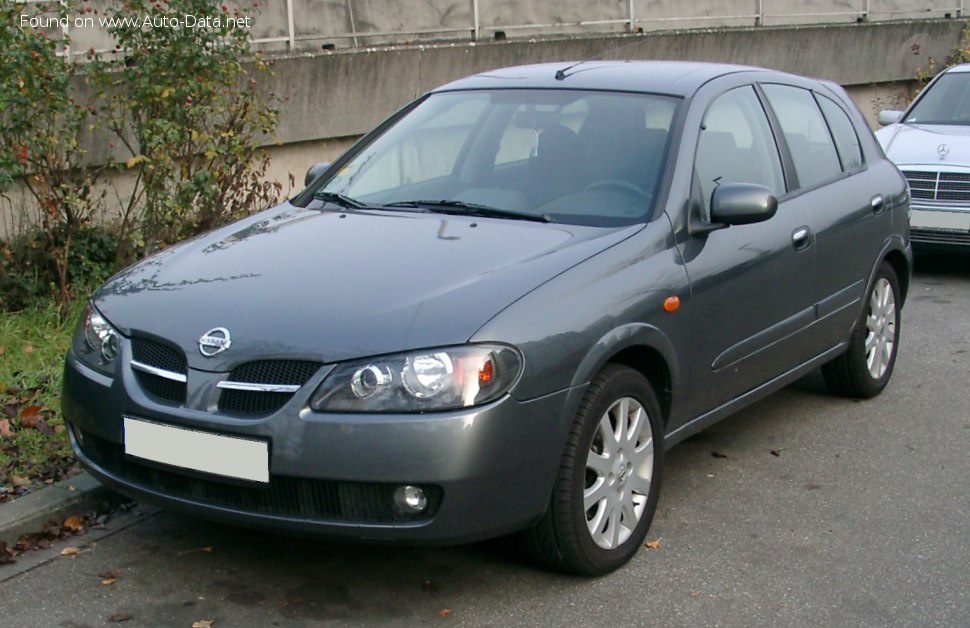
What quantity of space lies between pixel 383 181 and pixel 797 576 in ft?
7.52

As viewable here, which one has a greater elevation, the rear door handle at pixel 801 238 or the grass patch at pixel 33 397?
the rear door handle at pixel 801 238

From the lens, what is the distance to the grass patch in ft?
17.3

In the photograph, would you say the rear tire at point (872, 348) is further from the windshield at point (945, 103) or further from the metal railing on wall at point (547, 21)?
the windshield at point (945, 103)

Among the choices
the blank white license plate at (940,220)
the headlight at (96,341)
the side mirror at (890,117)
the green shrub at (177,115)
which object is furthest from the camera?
the side mirror at (890,117)

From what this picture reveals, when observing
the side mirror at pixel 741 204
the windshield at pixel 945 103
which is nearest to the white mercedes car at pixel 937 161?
the windshield at pixel 945 103

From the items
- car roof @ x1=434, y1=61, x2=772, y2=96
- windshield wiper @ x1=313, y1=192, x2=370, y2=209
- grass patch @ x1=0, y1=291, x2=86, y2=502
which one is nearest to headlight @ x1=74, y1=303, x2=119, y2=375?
grass patch @ x1=0, y1=291, x2=86, y2=502

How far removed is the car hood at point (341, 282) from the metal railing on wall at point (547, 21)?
9.36ft

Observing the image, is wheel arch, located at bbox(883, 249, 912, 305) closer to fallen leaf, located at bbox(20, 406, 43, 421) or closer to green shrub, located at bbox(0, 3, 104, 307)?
fallen leaf, located at bbox(20, 406, 43, 421)

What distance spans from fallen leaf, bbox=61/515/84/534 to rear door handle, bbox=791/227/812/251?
3.12m

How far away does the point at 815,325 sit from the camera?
5.99 metres

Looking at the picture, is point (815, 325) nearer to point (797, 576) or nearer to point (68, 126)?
point (797, 576)

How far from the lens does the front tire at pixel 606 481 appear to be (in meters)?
4.30

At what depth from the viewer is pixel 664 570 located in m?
4.61

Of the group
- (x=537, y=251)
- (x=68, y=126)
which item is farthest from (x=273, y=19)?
(x=537, y=251)
